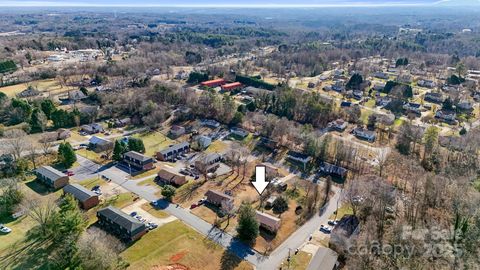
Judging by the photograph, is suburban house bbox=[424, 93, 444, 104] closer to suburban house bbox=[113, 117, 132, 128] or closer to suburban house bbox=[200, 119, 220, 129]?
suburban house bbox=[200, 119, 220, 129]

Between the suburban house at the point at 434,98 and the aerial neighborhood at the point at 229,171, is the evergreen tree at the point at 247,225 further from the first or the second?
the suburban house at the point at 434,98

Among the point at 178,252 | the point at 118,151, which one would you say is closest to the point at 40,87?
the point at 118,151

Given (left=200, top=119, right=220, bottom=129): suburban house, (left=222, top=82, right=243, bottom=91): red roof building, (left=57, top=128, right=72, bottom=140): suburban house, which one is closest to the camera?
(left=57, top=128, right=72, bottom=140): suburban house

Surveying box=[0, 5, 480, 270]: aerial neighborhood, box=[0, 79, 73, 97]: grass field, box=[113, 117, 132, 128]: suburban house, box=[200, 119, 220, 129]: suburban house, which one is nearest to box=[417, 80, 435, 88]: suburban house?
box=[0, 5, 480, 270]: aerial neighborhood

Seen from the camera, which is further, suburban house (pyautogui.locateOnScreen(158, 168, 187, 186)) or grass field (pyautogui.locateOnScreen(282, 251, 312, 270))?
suburban house (pyautogui.locateOnScreen(158, 168, 187, 186))

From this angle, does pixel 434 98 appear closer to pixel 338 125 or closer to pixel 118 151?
pixel 338 125

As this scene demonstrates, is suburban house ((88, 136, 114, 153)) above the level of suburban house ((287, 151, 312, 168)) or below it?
above
